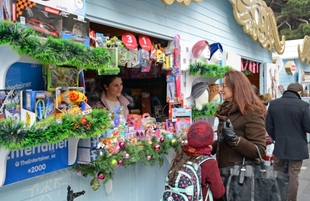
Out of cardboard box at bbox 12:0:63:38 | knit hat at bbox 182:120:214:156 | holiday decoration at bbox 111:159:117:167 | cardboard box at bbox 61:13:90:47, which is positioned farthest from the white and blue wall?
knit hat at bbox 182:120:214:156

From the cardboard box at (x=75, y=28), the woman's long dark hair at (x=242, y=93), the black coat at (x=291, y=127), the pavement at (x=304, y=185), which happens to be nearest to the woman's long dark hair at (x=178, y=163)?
the woman's long dark hair at (x=242, y=93)

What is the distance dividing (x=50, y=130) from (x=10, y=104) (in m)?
0.25

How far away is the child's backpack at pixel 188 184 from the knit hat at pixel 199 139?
0.21ft

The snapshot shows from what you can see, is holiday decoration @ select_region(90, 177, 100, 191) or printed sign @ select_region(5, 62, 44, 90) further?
holiday decoration @ select_region(90, 177, 100, 191)

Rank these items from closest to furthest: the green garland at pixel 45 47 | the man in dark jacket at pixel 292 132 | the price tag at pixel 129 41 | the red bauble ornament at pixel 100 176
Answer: the green garland at pixel 45 47, the red bauble ornament at pixel 100 176, the price tag at pixel 129 41, the man in dark jacket at pixel 292 132

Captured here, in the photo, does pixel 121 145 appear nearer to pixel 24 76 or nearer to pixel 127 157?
pixel 127 157

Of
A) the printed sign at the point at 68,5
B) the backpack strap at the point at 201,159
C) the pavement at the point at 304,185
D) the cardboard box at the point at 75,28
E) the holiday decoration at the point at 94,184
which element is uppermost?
A: the printed sign at the point at 68,5

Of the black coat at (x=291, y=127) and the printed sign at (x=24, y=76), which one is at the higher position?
the printed sign at (x=24, y=76)

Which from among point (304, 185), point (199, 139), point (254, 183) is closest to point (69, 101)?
point (199, 139)

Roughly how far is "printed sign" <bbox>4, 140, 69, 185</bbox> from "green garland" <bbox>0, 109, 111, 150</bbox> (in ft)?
1.09

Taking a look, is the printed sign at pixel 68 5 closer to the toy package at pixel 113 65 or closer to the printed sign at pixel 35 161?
the toy package at pixel 113 65

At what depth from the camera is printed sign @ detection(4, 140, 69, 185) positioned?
1934 mm

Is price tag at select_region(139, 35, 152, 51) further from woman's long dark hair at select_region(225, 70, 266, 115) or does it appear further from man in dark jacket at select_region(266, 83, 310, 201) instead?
man in dark jacket at select_region(266, 83, 310, 201)

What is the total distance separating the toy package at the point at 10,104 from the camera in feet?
5.52
